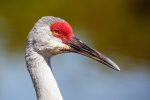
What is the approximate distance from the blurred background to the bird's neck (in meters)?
5.27

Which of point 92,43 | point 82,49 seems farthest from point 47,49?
point 92,43

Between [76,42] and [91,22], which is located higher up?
[91,22]

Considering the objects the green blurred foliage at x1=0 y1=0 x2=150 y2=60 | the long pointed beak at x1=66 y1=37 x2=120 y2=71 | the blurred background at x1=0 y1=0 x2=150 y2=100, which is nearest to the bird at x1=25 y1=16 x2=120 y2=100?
the long pointed beak at x1=66 y1=37 x2=120 y2=71

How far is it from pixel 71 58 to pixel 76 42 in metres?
7.54

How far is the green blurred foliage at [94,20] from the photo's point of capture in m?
16.3

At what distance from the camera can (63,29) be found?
743 cm

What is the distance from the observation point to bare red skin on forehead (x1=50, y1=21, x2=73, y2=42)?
7375mm

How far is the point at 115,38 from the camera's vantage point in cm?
1644

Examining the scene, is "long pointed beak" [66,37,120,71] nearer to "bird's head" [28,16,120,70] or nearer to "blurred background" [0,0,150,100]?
"bird's head" [28,16,120,70]

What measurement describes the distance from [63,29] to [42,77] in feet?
1.89

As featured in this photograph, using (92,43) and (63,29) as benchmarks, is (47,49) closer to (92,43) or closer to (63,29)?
(63,29)

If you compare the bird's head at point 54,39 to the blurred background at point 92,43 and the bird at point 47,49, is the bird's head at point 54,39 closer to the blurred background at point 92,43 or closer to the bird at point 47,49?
the bird at point 47,49
